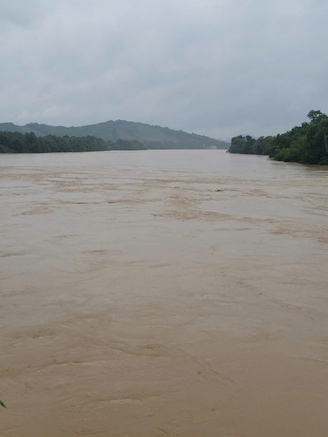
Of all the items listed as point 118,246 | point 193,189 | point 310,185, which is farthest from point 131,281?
point 310,185

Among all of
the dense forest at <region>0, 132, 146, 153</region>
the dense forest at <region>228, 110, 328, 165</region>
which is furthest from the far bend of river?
the dense forest at <region>0, 132, 146, 153</region>

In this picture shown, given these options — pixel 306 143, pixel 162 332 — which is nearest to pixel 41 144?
pixel 306 143

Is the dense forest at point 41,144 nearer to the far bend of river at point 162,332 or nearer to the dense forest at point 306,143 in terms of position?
the dense forest at point 306,143

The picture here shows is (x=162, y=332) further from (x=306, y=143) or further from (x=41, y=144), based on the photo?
(x=41, y=144)

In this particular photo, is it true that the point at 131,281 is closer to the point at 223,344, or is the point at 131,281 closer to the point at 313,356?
the point at 223,344

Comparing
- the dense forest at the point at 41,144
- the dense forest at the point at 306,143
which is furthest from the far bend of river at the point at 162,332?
the dense forest at the point at 41,144

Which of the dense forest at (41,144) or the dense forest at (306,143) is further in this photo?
the dense forest at (41,144)

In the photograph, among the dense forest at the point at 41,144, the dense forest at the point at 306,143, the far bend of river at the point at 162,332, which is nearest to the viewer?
the far bend of river at the point at 162,332

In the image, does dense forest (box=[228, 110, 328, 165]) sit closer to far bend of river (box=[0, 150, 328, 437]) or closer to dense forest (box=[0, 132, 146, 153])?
far bend of river (box=[0, 150, 328, 437])

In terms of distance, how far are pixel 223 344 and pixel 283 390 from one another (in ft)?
2.46

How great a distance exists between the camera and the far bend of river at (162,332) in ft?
9.15

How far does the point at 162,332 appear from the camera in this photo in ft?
12.9

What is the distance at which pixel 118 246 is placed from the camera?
7121mm

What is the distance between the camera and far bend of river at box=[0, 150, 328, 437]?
2.79m
